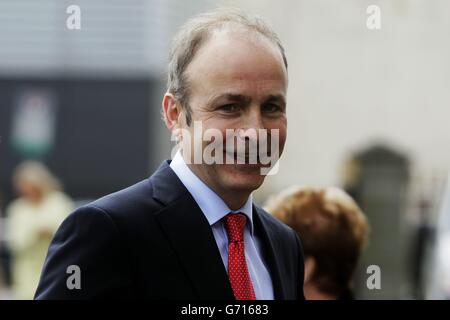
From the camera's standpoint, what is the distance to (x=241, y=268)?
2078mm

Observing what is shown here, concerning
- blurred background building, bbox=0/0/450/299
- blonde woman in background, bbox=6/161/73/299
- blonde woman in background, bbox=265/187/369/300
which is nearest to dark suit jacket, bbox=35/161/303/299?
blonde woman in background, bbox=265/187/369/300

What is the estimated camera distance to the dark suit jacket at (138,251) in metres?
1.96

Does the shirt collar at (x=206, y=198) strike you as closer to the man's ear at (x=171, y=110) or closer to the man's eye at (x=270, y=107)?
the man's ear at (x=171, y=110)

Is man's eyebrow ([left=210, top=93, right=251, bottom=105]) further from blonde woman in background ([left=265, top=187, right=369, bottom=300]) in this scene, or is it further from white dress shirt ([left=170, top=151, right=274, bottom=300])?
blonde woman in background ([left=265, top=187, right=369, bottom=300])

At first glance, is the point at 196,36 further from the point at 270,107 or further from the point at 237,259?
the point at 237,259

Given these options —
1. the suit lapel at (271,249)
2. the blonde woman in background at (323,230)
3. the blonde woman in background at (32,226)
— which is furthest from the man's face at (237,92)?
the blonde woman in background at (32,226)

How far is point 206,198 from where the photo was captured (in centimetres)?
212

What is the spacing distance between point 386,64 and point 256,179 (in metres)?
16.4

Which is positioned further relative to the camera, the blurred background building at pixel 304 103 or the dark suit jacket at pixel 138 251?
the blurred background building at pixel 304 103

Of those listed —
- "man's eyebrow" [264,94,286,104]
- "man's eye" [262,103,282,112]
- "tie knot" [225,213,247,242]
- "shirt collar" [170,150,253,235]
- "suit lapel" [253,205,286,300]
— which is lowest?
"suit lapel" [253,205,286,300]

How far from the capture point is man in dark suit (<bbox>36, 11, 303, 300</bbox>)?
1.98m

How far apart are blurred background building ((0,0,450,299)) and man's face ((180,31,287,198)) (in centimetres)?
158

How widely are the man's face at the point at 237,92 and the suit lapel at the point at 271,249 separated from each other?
0.76ft
